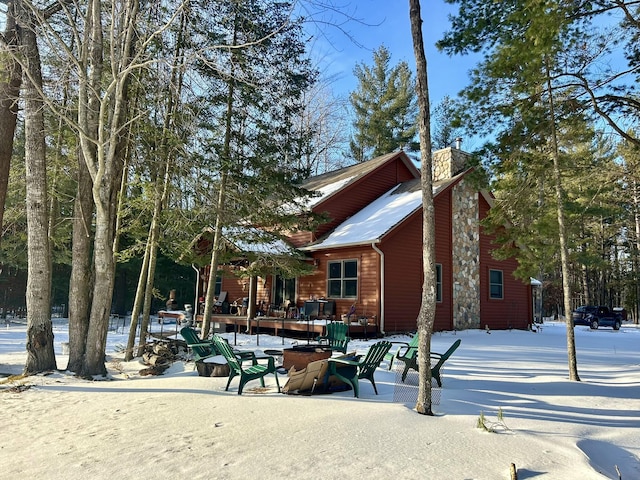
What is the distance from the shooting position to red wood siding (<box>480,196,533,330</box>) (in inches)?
691

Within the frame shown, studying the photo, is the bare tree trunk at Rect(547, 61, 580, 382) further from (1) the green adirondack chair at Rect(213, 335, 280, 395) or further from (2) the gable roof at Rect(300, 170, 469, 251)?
(2) the gable roof at Rect(300, 170, 469, 251)

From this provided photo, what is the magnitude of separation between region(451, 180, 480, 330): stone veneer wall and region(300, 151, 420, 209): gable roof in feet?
11.3

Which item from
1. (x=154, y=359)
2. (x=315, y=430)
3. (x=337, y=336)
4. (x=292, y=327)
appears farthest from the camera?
(x=292, y=327)

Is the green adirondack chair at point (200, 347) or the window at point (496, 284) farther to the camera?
the window at point (496, 284)

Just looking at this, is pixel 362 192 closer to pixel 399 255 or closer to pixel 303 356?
pixel 399 255

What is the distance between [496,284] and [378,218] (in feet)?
19.1

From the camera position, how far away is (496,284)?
18.1 m

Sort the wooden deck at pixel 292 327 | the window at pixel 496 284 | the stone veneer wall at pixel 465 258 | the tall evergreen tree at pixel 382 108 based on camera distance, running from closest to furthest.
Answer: the wooden deck at pixel 292 327 < the stone veneer wall at pixel 465 258 < the window at pixel 496 284 < the tall evergreen tree at pixel 382 108

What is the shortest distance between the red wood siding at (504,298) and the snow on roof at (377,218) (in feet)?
10.3

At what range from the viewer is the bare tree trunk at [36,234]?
8031mm

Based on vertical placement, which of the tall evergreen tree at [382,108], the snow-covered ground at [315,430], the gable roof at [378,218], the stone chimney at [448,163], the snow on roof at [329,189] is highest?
the tall evergreen tree at [382,108]

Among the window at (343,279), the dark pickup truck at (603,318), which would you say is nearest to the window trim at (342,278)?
the window at (343,279)

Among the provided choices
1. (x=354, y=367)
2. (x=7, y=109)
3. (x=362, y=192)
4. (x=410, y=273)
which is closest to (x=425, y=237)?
(x=354, y=367)

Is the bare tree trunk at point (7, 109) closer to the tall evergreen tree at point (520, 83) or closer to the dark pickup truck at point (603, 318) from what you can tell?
the tall evergreen tree at point (520, 83)
